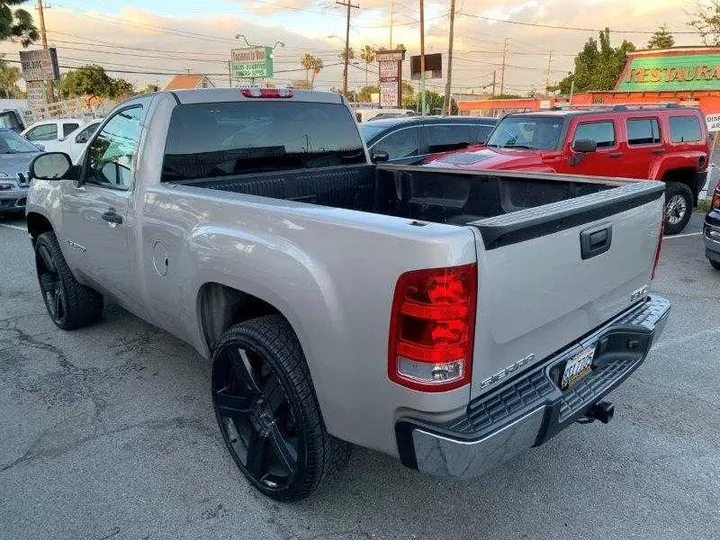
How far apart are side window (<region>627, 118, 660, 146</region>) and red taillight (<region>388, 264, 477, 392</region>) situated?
7975 millimetres

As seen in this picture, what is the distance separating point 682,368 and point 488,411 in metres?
2.64

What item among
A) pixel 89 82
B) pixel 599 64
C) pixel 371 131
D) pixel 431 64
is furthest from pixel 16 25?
pixel 599 64

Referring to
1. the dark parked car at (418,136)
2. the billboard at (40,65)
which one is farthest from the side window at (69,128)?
the billboard at (40,65)

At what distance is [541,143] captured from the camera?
841 centimetres

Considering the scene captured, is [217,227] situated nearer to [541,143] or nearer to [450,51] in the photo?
[541,143]

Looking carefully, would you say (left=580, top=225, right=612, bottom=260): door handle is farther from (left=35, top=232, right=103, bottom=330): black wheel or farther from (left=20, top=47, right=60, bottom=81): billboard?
(left=20, top=47, right=60, bottom=81): billboard

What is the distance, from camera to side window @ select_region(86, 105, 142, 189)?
3381mm

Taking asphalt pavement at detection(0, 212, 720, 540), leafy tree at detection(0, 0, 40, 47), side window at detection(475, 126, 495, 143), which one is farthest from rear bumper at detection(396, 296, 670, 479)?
leafy tree at detection(0, 0, 40, 47)

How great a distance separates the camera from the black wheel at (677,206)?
8508 millimetres

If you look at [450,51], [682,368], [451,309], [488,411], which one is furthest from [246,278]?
[450,51]

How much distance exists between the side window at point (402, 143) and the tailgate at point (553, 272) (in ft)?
22.9

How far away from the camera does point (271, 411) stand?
2.55m

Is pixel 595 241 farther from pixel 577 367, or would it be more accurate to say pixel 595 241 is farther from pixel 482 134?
pixel 482 134

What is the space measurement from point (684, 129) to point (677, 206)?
140 cm
